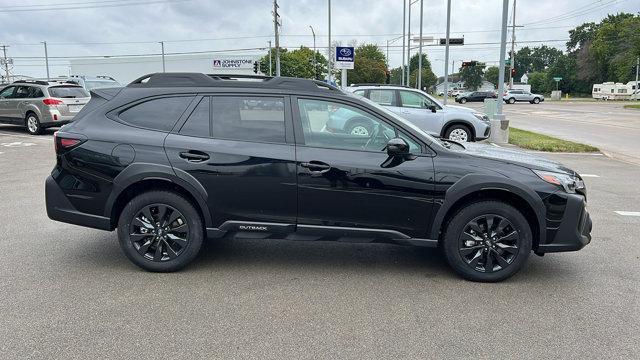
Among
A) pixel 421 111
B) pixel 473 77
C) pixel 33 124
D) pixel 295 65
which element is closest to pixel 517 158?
pixel 421 111

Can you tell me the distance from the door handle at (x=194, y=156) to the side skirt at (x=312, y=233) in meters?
0.60

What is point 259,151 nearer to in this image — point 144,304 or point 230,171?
point 230,171

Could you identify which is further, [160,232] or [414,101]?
[414,101]

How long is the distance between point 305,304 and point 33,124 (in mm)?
15355

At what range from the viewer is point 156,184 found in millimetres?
4520

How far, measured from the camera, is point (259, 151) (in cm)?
439

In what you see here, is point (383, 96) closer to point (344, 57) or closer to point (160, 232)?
point (160, 232)

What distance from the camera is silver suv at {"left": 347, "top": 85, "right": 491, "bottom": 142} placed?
13.7 meters

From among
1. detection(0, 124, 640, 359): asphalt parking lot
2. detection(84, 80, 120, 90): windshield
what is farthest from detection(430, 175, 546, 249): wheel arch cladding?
detection(84, 80, 120, 90): windshield

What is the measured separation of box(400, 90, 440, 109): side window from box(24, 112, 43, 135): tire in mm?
11220

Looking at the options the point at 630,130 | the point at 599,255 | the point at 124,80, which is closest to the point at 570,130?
the point at 630,130

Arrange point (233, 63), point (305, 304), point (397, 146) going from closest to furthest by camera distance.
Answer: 1. point (305, 304)
2. point (397, 146)
3. point (233, 63)

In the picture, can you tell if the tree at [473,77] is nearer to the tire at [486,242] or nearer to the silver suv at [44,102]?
the silver suv at [44,102]

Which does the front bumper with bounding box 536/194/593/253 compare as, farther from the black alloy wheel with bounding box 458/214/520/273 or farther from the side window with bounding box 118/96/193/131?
the side window with bounding box 118/96/193/131
